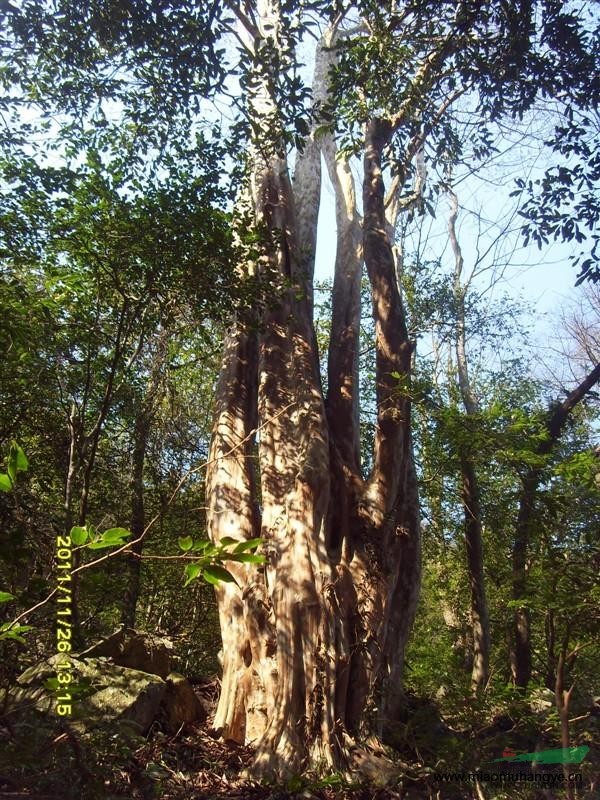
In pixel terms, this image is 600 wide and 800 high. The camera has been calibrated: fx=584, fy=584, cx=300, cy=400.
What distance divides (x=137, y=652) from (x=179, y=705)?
0.53 m

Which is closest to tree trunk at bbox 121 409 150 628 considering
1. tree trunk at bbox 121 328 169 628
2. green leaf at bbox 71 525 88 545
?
tree trunk at bbox 121 328 169 628

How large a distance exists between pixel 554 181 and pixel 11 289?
16.1ft

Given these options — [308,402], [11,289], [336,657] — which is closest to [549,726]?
[336,657]

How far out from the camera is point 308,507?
462 centimetres

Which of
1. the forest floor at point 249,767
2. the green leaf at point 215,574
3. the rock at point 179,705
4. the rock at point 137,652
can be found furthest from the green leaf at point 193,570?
the rock at point 179,705

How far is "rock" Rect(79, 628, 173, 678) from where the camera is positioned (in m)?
4.55

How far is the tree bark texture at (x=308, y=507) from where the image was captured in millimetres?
4121

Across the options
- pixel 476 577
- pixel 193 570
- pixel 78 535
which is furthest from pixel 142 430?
pixel 193 570

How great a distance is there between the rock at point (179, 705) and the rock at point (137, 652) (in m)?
0.13

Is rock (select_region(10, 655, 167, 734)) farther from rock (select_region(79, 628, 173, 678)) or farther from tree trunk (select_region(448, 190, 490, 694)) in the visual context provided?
tree trunk (select_region(448, 190, 490, 694))

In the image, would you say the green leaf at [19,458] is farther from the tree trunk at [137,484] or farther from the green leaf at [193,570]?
the tree trunk at [137,484]

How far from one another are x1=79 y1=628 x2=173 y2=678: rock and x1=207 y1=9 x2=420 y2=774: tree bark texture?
1.91 feet

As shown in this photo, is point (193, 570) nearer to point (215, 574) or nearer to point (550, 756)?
point (215, 574)

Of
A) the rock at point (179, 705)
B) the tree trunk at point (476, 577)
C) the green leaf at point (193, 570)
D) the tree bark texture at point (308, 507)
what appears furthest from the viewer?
the tree trunk at point (476, 577)
